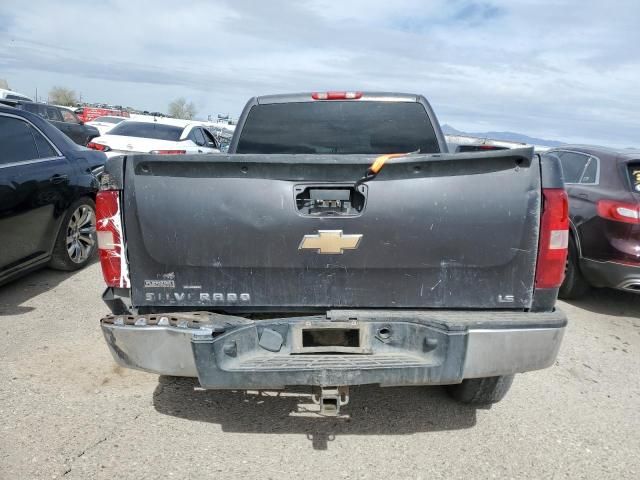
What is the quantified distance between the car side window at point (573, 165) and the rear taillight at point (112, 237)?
5.04 m

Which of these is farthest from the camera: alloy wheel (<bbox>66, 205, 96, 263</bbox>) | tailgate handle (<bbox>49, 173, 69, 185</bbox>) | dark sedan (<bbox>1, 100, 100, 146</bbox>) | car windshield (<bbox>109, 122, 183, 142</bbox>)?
dark sedan (<bbox>1, 100, 100, 146</bbox>)

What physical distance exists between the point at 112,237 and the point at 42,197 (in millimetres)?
3038

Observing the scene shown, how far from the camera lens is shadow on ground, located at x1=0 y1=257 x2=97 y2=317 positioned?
4.74 m

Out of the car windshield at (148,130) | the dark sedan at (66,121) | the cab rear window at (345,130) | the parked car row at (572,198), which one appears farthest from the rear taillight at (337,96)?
the dark sedan at (66,121)

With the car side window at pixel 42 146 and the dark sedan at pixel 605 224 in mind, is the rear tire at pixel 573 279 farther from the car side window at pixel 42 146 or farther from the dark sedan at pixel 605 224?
the car side window at pixel 42 146

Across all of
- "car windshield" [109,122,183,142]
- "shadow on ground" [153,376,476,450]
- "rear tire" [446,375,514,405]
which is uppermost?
"car windshield" [109,122,183,142]

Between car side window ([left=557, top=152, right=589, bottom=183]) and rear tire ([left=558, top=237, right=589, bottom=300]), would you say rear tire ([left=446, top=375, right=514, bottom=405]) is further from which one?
car side window ([left=557, top=152, right=589, bottom=183])

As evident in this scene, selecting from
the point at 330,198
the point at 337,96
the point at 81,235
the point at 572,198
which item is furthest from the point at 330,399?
the point at 81,235

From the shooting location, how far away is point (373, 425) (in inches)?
120

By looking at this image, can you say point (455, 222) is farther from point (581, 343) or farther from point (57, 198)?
point (57, 198)

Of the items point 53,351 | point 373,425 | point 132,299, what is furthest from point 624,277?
point 53,351

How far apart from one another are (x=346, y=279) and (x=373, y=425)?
103 cm

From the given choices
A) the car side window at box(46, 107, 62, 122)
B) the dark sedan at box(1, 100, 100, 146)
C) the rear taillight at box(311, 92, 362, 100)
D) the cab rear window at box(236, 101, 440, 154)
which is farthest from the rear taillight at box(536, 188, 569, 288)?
the car side window at box(46, 107, 62, 122)

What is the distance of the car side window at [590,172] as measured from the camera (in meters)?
5.50
